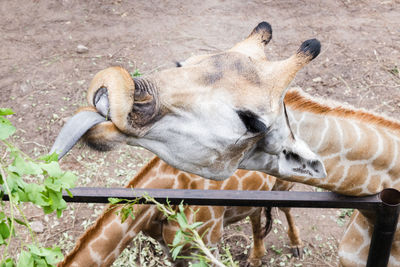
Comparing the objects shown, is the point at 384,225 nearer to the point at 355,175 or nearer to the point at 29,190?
the point at 355,175

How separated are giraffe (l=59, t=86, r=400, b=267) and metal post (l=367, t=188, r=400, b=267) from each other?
39 centimetres

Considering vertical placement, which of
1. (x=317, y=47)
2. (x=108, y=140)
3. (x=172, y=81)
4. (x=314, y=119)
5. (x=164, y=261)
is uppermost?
(x=317, y=47)

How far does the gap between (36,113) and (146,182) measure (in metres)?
3.38

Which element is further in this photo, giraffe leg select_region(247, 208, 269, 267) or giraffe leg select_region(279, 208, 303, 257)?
giraffe leg select_region(279, 208, 303, 257)

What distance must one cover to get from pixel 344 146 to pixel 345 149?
0.02 meters

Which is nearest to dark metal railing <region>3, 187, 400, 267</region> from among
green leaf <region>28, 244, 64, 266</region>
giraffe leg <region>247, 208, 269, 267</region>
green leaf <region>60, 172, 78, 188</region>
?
green leaf <region>60, 172, 78, 188</region>

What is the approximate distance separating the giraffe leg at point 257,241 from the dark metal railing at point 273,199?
177 centimetres

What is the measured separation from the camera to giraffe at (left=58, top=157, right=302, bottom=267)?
2.94 m

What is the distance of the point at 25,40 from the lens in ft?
24.3

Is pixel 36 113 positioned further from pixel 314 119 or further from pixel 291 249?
pixel 314 119

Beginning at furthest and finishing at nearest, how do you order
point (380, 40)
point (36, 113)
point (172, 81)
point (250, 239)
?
point (380, 40) < point (36, 113) < point (250, 239) < point (172, 81)

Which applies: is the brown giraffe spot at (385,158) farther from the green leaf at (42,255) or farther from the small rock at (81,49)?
the small rock at (81,49)

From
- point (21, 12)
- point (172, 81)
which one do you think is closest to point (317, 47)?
point (172, 81)

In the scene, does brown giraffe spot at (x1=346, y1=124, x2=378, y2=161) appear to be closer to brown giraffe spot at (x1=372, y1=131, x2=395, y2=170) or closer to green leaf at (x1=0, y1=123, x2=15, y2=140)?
brown giraffe spot at (x1=372, y1=131, x2=395, y2=170)
